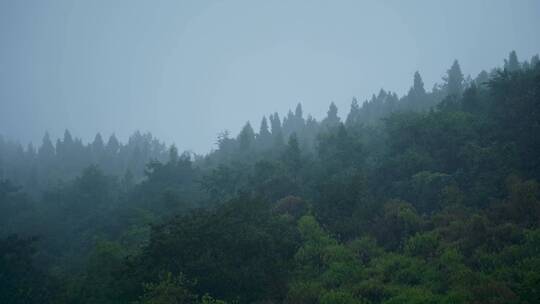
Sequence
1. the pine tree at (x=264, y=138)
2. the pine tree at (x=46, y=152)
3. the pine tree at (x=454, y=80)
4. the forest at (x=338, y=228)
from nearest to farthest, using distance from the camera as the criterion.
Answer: the forest at (x=338, y=228) → the pine tree at (x=454, y=80) → the pine tree at (x=264, y=138) → the pine tree at (x=46, y=152)

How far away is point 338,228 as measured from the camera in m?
37.2

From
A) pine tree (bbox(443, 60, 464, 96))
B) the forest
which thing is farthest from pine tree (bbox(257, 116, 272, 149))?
pine tree (bbox(443, 60, 464, 96))

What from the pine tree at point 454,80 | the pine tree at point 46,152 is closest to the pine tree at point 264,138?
the pine tree at point 454,80

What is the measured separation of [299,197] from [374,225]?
10952 mm

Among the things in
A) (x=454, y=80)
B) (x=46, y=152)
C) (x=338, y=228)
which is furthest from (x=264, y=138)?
(x=46, y=152)

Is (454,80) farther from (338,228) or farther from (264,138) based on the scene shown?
(338,228)

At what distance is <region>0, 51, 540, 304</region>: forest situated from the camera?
26.3 metres

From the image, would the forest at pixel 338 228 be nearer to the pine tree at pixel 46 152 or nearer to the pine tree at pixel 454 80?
the pine tree at pixel 454 80

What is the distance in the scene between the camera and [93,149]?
130m

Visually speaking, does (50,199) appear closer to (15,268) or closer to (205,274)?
(15,268)

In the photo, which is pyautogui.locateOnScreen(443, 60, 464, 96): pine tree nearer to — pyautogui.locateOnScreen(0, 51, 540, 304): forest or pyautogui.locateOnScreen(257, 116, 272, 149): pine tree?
pyautogui.locateOnScreen(0, 51, 540, 304): forest

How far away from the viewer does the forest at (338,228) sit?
1037 inches

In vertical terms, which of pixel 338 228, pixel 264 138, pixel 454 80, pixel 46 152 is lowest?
pixel 338 228

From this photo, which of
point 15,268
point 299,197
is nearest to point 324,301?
point 299,197
